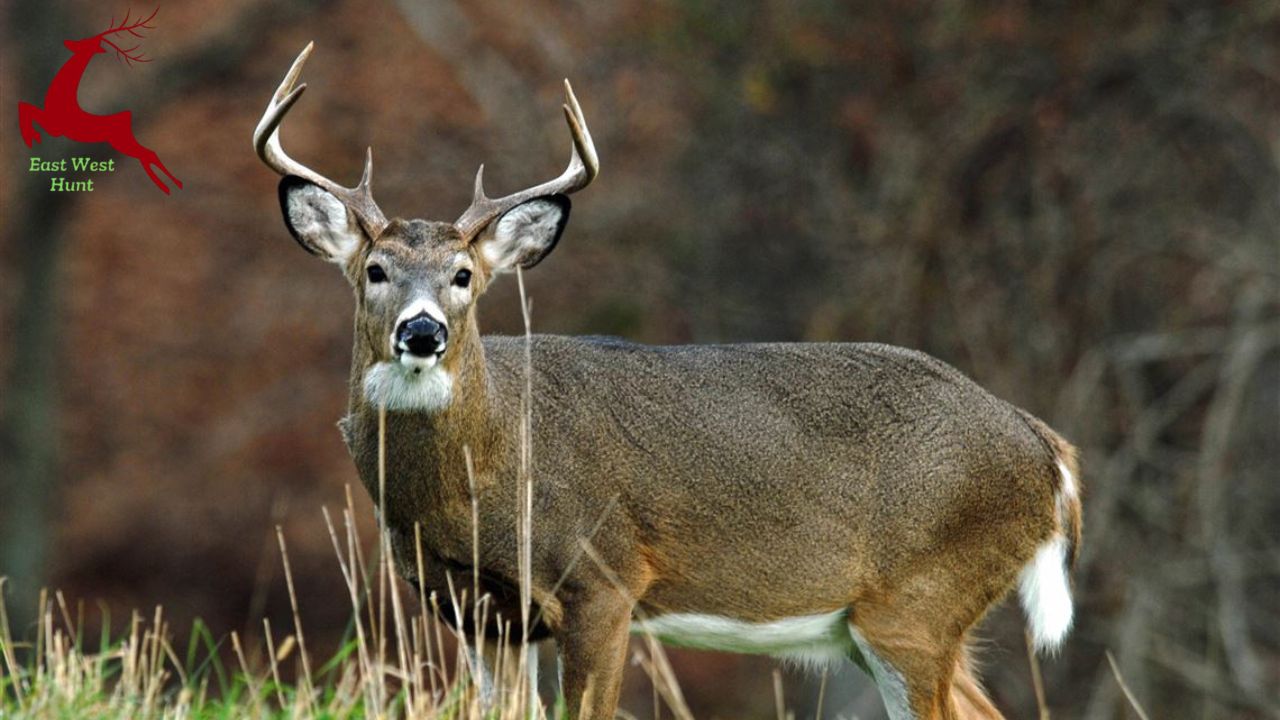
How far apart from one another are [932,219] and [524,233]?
229 inches

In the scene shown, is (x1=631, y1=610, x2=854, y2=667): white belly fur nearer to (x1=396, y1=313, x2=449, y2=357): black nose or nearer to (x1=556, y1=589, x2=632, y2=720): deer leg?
(x1=556, y1=589, x2=632, y2=720): deer leg

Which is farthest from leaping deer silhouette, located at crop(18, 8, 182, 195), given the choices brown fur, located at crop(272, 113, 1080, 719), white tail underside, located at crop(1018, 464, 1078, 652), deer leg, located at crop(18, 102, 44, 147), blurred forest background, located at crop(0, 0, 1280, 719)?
white tail underside, located at crop(1018, 464, 1078, 652)

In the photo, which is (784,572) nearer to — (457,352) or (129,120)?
(457,352)

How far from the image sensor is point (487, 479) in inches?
244

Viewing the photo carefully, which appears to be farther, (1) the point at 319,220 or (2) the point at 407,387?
(1) the point at 319,220

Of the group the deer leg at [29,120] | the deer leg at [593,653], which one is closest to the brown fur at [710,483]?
the deer leg at [593,653]

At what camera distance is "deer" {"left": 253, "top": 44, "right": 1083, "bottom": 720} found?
613 centimetres

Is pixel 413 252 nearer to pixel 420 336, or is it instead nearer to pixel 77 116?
pixel 420 336

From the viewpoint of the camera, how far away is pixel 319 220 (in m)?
6.34

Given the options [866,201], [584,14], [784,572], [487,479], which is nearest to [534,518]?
[487,479]

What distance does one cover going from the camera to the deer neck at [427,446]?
6117mm

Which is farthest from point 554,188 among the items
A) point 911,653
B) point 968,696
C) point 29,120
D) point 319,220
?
point 29,120

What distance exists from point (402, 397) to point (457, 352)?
8.0 inches

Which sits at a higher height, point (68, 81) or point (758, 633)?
point (68, 81)
